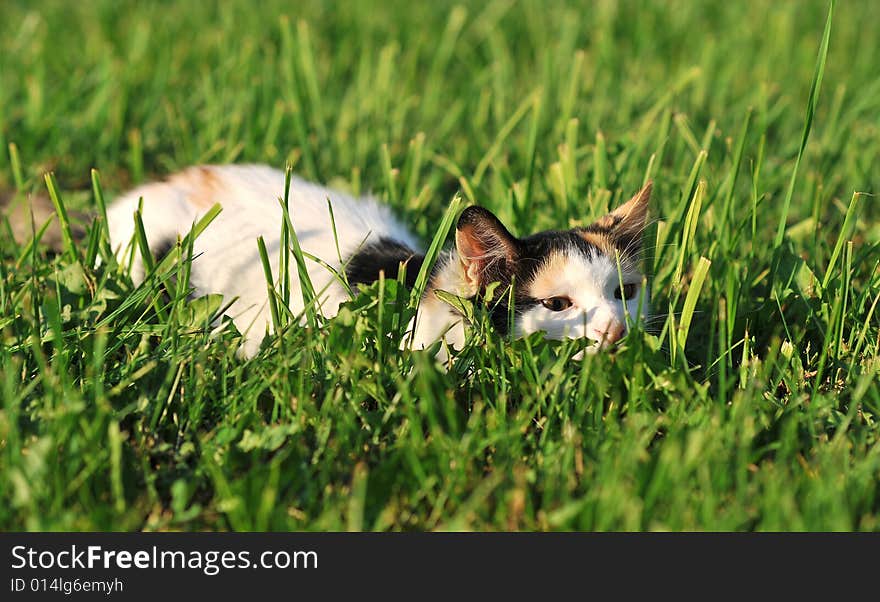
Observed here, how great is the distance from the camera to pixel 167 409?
6.93 feet

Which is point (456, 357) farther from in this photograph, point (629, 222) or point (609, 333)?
point (629, 222)

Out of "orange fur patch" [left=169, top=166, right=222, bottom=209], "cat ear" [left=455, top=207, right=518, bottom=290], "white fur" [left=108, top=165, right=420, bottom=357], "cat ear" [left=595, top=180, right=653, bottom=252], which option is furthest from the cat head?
"orange fur patch" [left=169, top=166, right=222, bottom=209]

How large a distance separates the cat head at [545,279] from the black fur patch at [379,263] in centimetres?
17

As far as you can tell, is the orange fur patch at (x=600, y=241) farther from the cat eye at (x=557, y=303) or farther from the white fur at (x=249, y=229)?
the white fur at (x=249, y=229)

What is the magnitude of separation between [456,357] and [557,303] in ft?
1.03

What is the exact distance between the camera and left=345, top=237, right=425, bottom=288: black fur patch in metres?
2.54

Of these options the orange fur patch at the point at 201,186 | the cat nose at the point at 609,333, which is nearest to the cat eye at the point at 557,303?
the cat nose at the point at 609,333

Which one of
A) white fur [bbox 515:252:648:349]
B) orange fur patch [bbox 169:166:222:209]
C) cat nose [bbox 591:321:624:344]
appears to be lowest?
cat nose [bbox 591:321:624:344]

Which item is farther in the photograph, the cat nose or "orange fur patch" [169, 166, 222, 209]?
"orange fur patch" [169, 166, 222, 209]

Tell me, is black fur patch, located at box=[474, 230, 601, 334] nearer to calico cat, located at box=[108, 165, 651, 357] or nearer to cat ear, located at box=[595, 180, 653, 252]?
calico cat, located at box=[108, 165, 651, 357]

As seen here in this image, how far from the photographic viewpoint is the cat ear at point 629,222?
2635mm

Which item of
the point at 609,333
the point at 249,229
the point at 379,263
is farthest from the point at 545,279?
the point at 249,229

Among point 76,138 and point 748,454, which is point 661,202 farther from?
point 76,138
